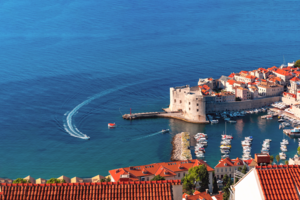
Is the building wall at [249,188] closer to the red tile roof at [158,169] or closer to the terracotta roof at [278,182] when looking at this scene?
the terracotta roof at [278,182]

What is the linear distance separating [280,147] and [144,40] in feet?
184

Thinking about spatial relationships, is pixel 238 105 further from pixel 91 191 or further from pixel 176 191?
pixel 91 191

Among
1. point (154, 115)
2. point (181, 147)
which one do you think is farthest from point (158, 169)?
point (154, 115)

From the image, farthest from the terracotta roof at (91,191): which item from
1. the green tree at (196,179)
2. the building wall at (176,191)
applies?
the green tree at (196,179)

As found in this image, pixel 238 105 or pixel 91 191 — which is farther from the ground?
pixel 238 105

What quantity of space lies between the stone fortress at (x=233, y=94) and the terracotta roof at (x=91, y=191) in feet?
111

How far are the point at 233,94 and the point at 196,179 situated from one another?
22650 millimetres

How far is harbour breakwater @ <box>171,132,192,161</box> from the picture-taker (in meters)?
34.1

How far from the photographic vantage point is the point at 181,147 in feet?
118

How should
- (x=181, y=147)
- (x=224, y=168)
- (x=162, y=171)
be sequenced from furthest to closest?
1. (x=181, y=147)
2. (x=224, y=168)
3. (x=162, y=171)

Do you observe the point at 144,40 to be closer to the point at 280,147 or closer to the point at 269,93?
the point at 269,93

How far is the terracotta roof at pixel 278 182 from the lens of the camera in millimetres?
9219

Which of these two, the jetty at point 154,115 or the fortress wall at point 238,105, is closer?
the jetty at point 154,115

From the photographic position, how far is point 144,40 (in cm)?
8800
